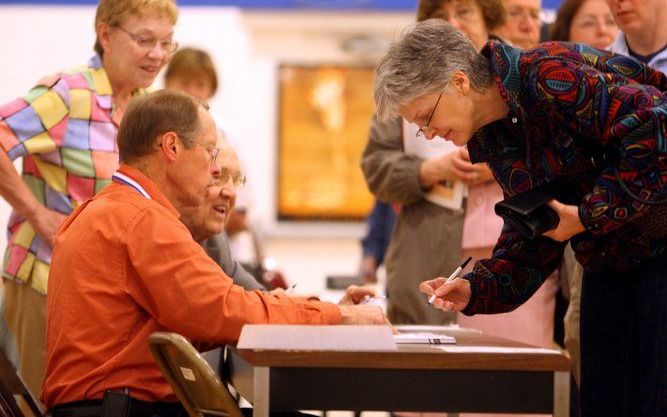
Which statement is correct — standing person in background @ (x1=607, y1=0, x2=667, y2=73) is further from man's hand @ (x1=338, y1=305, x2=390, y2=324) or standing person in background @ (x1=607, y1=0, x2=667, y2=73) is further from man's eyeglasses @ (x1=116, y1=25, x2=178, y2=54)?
man's eyeglasses @ (x1=116, y1=25, x2=178, y2=54)

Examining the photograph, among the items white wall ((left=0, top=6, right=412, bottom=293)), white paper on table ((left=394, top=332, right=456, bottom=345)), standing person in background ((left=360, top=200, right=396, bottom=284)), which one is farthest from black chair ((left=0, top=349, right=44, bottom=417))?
white wall ((left=0, top=6, right=412, bottom=293))

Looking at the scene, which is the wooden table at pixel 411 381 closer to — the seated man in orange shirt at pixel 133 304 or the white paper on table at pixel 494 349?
the white paper on table at pixel 494 349

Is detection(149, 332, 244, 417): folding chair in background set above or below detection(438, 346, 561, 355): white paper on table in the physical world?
below

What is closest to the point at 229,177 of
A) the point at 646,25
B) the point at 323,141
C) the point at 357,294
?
the point at 357,294

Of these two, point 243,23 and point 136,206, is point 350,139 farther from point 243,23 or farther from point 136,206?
point 136,206

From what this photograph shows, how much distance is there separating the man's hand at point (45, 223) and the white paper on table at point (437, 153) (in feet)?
3.84

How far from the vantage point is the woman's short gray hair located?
2447 mm

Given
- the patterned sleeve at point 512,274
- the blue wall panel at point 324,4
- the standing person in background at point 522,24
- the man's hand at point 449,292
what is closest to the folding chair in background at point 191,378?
Result: the man's hand at point 449,292

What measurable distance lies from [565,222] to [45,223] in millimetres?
1667

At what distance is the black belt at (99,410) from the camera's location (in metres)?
2.38

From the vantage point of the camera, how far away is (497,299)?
2.70m

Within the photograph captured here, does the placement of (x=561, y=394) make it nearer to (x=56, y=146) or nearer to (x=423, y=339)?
(x=423, y=339)

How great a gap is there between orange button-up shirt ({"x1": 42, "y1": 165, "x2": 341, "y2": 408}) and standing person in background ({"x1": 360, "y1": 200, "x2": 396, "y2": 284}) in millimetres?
3205

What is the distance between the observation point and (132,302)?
2.45 metres
